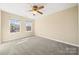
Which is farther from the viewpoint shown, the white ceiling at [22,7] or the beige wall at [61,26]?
the beige wall at [61,26]

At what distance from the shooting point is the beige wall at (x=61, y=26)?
3093 millimetres

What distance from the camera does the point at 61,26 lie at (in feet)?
12.3

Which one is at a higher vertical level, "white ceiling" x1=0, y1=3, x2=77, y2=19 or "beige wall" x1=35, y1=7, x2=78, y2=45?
"white ceiling" x1=0, y1=3, x2=77, y2=19

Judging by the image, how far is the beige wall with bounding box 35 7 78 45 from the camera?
3.09 m

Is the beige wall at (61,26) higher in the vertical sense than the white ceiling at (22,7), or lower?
lower

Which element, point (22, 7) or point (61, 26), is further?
point (61, 26)

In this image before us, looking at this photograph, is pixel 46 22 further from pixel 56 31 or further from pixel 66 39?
pixel 66 39

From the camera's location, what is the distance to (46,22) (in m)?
4.71

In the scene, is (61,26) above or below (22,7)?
below

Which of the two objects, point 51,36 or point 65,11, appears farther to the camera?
point 51,36

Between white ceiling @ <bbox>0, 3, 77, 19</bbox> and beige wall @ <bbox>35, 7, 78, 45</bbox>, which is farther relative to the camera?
beige wall @ <bbox>35, 7, 78, 45</bbox>
